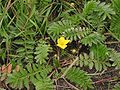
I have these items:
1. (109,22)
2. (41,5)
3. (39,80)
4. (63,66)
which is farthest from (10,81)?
(109,22)

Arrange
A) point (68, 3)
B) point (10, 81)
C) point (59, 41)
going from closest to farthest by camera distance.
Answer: point (10, 81) → point (59, 41) → point (68, 3)

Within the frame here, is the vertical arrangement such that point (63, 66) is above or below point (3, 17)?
below

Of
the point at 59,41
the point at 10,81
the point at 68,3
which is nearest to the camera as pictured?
the point at 10,81

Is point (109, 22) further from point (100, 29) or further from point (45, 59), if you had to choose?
point (45, 59)

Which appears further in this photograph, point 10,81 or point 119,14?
point 119,14

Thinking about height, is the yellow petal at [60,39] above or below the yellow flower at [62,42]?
above

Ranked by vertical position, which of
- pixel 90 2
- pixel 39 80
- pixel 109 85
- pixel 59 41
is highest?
pixel 90 2

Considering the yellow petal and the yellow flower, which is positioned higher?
the yellow petal

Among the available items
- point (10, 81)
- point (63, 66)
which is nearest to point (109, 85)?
point (63, 66)
